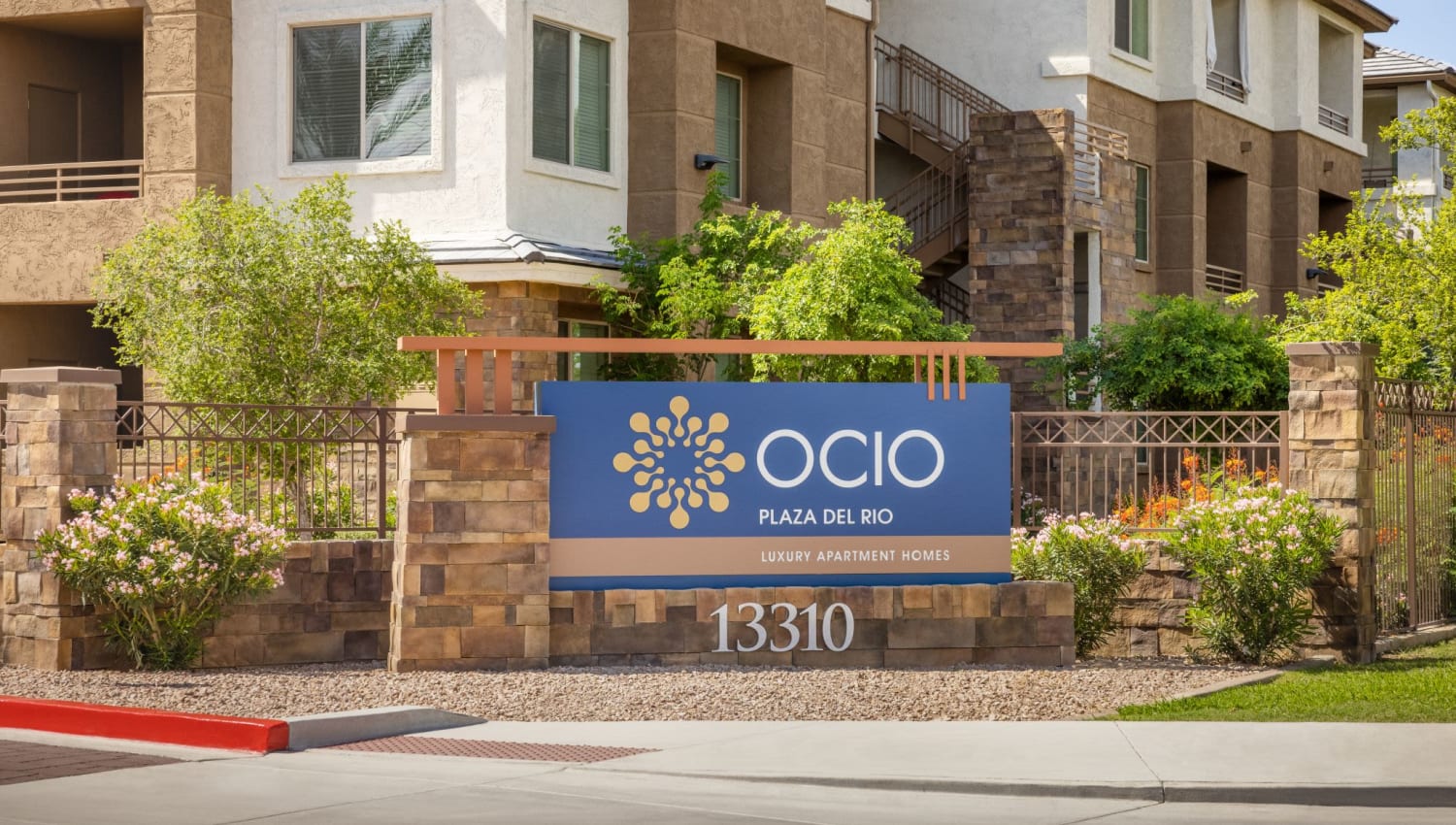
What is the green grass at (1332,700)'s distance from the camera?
11391 mm

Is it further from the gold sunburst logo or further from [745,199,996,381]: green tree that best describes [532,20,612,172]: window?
the gold sunburst logo

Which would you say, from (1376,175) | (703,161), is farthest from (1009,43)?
(1376,175)

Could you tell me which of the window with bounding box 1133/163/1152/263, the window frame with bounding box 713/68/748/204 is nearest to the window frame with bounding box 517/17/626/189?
the window frame with bounding box 713/68/748/204

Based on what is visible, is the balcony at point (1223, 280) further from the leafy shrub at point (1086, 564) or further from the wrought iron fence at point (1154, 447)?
the leafy shrub at point (1086, 564)

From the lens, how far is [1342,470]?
47.7 ft

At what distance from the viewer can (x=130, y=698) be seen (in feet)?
38.5

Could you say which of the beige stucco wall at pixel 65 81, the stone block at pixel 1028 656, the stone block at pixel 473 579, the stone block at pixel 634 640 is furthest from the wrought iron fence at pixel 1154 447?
the beige stucco wall at pixel 65 81

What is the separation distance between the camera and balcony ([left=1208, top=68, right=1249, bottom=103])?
33.3 m

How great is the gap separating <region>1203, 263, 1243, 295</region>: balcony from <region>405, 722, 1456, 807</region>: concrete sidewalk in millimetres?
23622

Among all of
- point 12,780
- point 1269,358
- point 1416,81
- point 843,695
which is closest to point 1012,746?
point 843,695

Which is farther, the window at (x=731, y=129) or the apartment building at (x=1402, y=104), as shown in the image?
the apartment building at (x=1402, y=104)

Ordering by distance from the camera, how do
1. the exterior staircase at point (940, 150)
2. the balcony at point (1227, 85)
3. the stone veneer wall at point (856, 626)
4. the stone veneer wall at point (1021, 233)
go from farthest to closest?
1. the balcony at point (1227, 85)
2. the exterior staircase at point (940, 150)
3. the stone veneer wall at point (1021, 233)
4. the stone veneer wall at point (856, 626)

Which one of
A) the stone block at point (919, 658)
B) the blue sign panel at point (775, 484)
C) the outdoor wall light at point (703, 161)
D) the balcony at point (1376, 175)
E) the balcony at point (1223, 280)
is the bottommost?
the stone block at point (919, 658)

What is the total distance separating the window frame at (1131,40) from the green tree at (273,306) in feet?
54.5
